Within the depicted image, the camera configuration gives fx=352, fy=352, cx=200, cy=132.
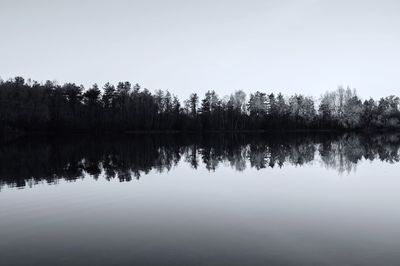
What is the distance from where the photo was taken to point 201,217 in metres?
14.7

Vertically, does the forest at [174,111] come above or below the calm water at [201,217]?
above

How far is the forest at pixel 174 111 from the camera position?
338 ft

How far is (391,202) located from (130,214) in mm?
12525

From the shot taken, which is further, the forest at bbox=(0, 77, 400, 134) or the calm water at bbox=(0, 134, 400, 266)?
the forest at bbox=(0, 77, 400, 134)

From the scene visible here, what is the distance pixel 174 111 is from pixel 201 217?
11930 cm

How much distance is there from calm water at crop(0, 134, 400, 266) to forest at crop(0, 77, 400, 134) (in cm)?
8024

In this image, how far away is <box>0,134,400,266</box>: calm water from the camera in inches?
400

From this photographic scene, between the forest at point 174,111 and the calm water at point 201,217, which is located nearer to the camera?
the calm water at point 201,217

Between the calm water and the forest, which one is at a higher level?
the forest

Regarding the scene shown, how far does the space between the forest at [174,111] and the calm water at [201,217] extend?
80.2m

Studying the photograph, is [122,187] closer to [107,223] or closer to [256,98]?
[107,223]

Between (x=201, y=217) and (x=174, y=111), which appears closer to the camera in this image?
(x=201, y=217)

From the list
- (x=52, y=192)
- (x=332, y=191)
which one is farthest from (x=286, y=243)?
(x=52, y=192)

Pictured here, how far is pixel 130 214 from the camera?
1543cm
